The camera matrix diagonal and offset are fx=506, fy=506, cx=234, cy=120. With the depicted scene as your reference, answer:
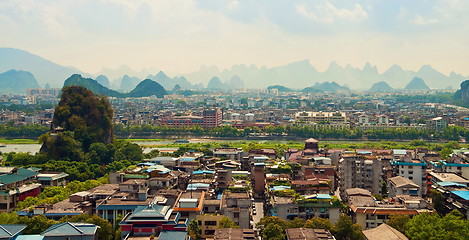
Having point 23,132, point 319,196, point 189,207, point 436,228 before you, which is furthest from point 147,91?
point 436,228

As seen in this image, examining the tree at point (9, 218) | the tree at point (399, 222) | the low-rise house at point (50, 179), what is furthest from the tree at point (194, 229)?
the low-rise house at point (50, 179)

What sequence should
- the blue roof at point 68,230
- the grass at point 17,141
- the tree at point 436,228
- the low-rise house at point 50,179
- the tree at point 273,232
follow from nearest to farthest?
the blue roof at point 68,230 < the tree at point 436,228 < the tree at point 273,232 < the low-rise house at point 50,179 < the grass at point 17,141

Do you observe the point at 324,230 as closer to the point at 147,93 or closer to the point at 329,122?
the point at 329,122

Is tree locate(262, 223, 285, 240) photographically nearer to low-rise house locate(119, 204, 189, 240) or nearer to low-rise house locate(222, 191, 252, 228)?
low-rise house locate(222, 191, 252, 228)

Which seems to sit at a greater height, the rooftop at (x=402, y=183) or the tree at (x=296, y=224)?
the rooftop at (x=402, y=183)

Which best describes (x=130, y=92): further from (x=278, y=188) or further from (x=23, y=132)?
(x=278, y=188)

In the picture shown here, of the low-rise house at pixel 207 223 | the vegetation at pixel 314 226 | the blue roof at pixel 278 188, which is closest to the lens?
the vegetation at pixel 314 226

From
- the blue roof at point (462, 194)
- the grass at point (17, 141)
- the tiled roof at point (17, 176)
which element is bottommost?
the blue roof at point (462, 194)

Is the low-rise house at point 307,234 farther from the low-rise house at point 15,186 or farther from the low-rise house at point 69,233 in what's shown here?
the low-rise house at point 15,186

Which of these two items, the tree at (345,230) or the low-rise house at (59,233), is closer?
the low-rise house at (59,233)
